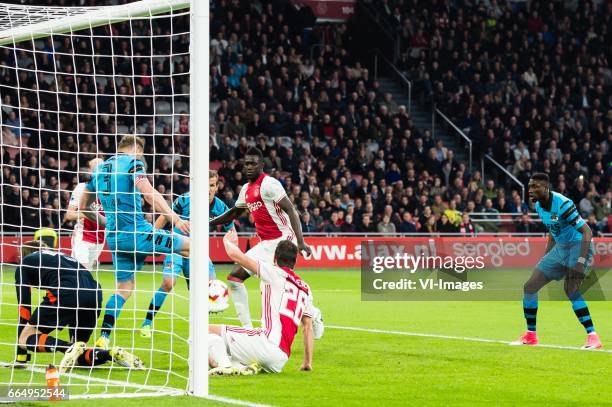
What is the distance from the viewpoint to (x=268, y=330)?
957 cm

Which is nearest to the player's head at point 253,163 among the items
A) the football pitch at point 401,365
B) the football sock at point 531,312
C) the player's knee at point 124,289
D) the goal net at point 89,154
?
the goal net at point 89,154

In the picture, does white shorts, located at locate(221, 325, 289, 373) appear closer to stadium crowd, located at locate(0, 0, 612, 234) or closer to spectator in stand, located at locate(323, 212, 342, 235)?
stadium crowd, located at locate(0, 0, 612, 234)

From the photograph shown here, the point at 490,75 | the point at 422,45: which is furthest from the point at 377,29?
the point at 490,75

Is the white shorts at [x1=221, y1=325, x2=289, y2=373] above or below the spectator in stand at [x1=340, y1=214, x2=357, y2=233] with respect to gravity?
above

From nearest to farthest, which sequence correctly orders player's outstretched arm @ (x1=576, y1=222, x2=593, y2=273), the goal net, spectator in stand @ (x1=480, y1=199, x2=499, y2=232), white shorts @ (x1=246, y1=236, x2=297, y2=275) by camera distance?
the goal net, white shorts @ (x1=246, y1=236, x2=297, y2=275), player's outstretched arm @ (x1=576, y1=222, x2=593, y2=273), spectator in stand @ (x1=480, y1=199, x2=499, y2=232)

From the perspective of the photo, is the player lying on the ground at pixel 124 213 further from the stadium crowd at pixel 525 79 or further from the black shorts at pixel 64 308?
the stadium crowd at pixel 525 79

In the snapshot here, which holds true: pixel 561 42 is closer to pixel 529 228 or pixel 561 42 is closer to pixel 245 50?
pixel 529 228

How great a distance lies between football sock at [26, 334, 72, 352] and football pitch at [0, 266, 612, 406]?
11.7 inches

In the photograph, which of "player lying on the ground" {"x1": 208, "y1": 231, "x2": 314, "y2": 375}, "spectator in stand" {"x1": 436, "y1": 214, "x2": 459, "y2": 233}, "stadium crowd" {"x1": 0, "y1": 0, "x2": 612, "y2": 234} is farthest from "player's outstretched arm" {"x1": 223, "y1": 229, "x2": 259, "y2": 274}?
"spectator in stand" {"x1": 436, "y1": 214, "x2": 459, "y2": 233}

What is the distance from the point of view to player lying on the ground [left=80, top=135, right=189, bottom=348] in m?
10.3

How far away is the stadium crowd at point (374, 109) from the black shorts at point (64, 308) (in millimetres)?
12796

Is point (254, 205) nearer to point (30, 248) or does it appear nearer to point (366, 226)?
point (30, 248)

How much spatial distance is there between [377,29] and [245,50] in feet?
20.9

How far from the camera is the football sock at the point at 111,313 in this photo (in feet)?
34.9
